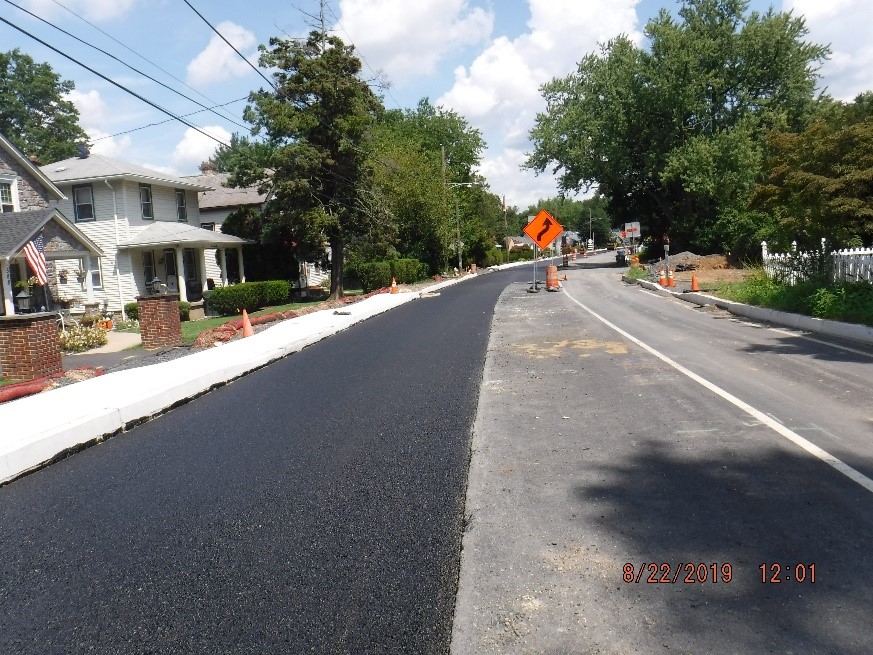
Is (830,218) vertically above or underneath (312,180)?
underneath

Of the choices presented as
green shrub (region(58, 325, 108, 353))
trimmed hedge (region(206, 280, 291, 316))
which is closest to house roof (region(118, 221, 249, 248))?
trimmed hedge (region(206, 280, 291, 316))

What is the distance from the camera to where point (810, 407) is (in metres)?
7.50

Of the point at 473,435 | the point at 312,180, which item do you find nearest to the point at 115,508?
the point at 473,435

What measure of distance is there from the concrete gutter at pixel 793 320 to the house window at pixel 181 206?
2295cm

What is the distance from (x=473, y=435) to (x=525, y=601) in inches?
132

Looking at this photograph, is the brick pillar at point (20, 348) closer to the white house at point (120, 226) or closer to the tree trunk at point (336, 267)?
the white house at point (120, 226)

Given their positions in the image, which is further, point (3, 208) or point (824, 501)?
point (3, 208)

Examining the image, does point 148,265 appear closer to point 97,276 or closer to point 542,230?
point 97,276

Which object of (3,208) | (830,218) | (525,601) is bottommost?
(525,601)

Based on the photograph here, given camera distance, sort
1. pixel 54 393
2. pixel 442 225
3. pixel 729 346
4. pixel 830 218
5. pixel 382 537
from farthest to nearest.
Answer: pixel 442 225
pixel 830 218
pixel 729 346
pixel 54 393
pixel 382 537

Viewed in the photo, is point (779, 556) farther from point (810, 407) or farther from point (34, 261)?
point (34, 261)

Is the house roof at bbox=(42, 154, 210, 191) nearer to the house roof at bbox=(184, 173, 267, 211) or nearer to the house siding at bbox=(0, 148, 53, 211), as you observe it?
the house siding at bbox=(0, 148, 53, 211)

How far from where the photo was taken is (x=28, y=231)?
70.6 feet

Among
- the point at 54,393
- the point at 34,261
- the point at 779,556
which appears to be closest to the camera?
the point at 779,556
